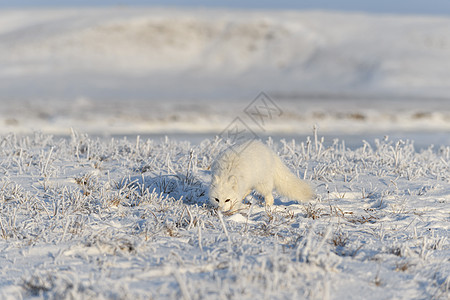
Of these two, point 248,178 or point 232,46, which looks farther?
point 232,46

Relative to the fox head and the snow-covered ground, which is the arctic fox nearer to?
the fox head

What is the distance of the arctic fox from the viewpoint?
4551 millimetres

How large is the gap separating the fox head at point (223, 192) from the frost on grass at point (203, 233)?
0.12m

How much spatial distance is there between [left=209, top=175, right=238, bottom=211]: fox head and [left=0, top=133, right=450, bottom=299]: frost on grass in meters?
0.12

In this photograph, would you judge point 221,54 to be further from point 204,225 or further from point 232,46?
point 204,225

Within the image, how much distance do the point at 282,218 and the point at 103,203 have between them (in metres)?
1.63

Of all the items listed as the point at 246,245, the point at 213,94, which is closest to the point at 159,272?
the point at 246,245

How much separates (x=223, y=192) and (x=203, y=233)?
0.68 metres

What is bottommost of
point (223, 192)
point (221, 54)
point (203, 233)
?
point (203, 233)

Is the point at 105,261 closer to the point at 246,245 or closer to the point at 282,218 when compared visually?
the point at 246,245

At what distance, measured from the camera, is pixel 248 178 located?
473cm

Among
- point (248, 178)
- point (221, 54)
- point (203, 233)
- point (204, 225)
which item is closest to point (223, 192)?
point (248, 178)

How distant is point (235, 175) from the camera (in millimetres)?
4625

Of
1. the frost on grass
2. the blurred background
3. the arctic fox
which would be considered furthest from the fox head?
the blurred background
